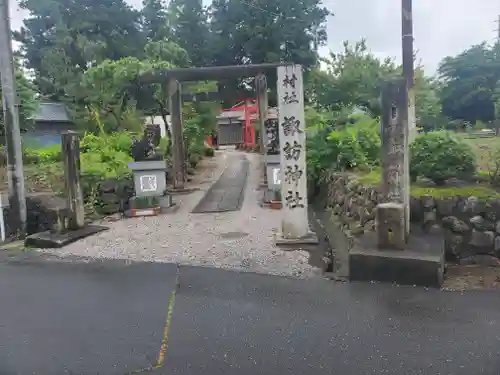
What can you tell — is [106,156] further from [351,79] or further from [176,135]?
[351,79]

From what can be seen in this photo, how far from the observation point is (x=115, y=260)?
283 inches

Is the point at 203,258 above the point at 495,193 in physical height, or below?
below

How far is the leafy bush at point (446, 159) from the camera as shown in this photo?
21.9 ft

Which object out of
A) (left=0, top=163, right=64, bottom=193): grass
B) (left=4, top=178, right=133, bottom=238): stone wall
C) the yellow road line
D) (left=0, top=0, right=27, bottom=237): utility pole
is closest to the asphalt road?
the yellow road line

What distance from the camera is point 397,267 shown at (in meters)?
5.46

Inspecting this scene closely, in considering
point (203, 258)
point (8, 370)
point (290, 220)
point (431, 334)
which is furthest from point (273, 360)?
point (290, 220)

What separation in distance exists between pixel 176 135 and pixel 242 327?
434 inches

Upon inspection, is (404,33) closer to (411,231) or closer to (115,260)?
(411,231)

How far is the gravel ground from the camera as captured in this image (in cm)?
673

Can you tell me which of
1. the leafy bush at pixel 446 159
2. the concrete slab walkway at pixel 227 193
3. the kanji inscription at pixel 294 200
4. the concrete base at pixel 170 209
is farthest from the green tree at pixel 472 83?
the kanji inscription at pixel 294 200

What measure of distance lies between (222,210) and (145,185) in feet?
7.29

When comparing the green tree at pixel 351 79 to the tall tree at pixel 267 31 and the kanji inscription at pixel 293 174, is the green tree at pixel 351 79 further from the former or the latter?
the tall tree at pixel 267 31

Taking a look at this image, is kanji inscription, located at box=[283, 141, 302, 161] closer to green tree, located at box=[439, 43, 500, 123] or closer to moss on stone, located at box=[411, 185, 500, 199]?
moss on stone, located at box=[411, 185, 500, 199]

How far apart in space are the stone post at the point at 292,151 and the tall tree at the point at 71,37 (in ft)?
78.5
